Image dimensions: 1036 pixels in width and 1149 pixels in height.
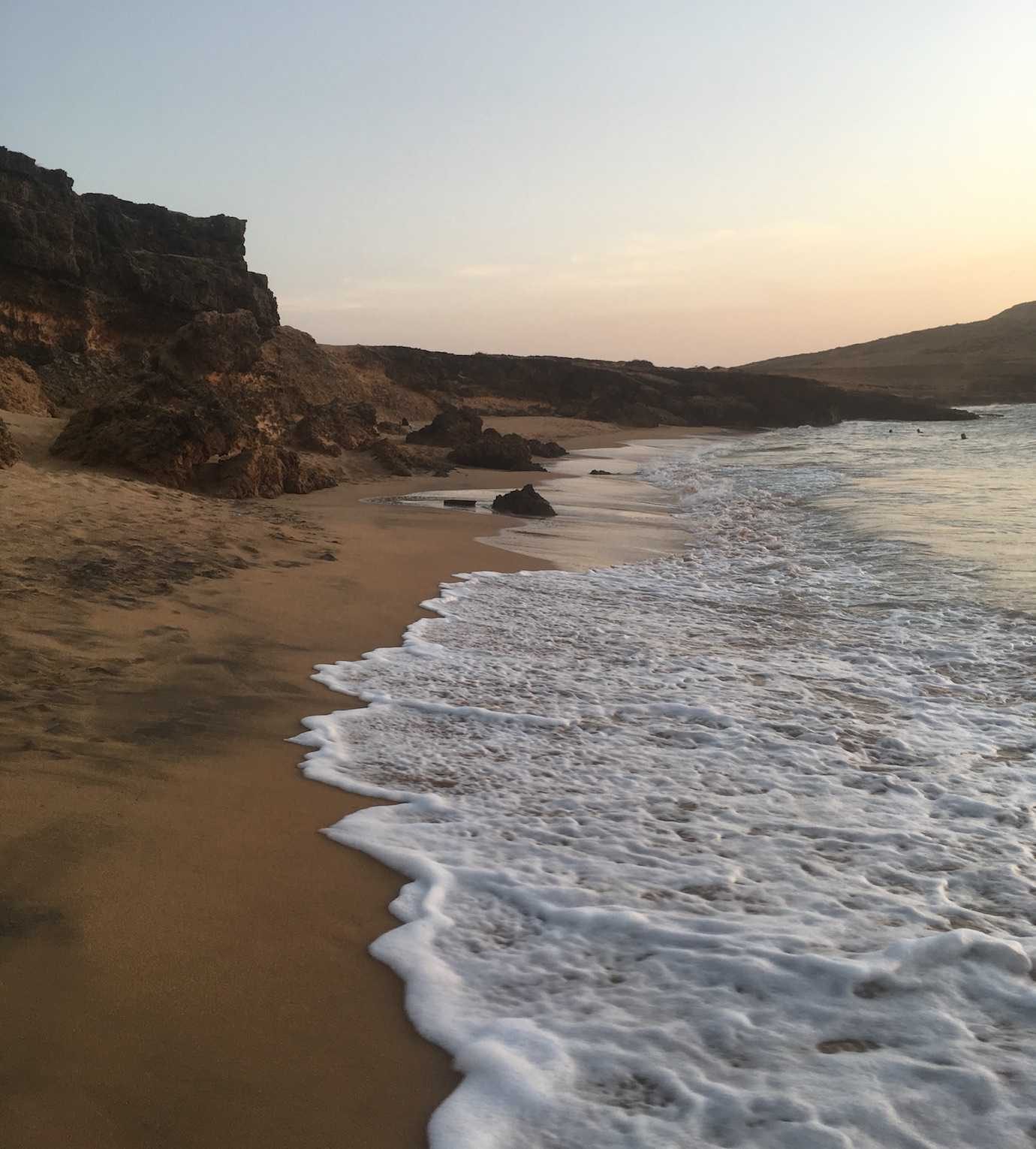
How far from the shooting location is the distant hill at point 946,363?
6925cm

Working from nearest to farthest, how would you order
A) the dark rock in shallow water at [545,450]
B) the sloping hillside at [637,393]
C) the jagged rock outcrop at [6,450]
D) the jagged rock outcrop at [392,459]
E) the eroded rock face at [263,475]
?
the jagged rock outcrop at [6,450], the eroded rock face at [263,475], the jagged rock outcrop at [392,459], the dark rock in shallow water at [545,450], the sloping hillside at [637,393]

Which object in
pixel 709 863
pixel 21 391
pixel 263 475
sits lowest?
pixel 709 863

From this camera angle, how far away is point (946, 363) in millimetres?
83125

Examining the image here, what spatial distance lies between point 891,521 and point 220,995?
443 inches

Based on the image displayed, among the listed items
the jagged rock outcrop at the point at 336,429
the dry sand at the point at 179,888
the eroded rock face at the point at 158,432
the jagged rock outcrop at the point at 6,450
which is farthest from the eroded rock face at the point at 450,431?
the dry sand at the point at 179,888

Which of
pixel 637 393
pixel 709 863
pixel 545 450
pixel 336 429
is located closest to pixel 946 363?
pixel 637 393

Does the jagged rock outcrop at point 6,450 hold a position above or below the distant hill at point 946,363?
below

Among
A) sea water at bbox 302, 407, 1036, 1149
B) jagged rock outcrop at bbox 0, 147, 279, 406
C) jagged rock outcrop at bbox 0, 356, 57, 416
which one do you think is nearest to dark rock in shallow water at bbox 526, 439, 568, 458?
jagged rock outcrop at bbox 0, 147, 279, 406

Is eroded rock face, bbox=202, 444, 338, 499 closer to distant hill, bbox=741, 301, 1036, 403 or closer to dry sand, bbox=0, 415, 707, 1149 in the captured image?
dry sand, bbox=0, 415, 707, 1149

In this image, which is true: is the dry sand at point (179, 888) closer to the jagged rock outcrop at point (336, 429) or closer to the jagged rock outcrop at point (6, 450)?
the jagged rock outcrop at point (6, 450)

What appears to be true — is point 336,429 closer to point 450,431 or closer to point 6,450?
point 450,431

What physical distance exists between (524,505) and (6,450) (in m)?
5.94

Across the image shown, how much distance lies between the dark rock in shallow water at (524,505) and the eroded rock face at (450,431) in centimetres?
944

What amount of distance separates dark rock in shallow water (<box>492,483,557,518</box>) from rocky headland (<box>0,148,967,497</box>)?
2687 millimetres
